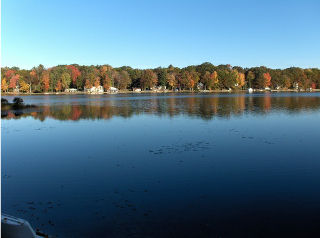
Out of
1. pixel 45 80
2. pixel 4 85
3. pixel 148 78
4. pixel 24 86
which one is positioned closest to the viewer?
pixel 4 85

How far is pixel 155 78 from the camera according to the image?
143 metres

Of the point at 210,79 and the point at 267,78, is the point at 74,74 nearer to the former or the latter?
the point at 210,79

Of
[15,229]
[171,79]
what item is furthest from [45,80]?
[15,229]

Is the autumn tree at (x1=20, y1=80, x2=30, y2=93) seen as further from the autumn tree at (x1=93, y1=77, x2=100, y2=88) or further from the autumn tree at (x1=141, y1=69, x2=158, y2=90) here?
the autumn tree at (x1=141, y1=69, x2=158, y2=90)

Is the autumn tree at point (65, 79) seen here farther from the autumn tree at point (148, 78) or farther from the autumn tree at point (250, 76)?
the autumn tree at point (250, 76)

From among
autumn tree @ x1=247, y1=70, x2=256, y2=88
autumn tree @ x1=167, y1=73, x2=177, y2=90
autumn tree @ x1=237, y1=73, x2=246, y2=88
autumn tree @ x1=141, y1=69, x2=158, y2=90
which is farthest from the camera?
autumn tree @ x1=247, y1=70, x2=256, y2=88

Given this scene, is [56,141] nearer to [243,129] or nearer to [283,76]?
[243,129]

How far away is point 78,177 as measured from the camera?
11.9 m

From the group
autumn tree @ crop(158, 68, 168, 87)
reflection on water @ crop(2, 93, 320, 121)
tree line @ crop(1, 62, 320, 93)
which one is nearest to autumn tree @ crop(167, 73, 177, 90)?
tree line @ crop(1, 62, 320, 93)

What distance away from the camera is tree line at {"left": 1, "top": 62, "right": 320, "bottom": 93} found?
12631cm

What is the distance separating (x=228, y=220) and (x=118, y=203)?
348cm

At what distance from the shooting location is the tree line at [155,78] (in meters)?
126

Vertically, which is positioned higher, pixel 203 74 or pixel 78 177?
pixel 203 74

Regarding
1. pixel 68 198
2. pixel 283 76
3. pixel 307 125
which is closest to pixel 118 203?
pixel 68 198
